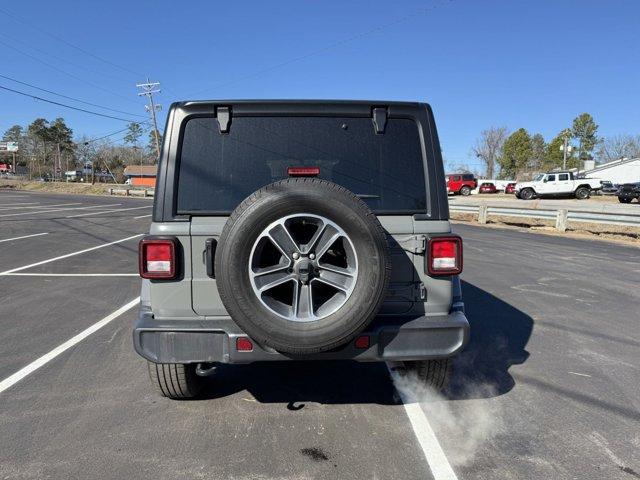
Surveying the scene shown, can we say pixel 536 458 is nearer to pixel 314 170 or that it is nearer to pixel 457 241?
pixel 457 241

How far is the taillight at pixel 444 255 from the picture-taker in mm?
3018

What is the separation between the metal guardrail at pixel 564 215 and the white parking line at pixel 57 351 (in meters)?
16.3

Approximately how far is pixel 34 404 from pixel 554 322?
5399mm

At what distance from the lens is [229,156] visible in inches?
121

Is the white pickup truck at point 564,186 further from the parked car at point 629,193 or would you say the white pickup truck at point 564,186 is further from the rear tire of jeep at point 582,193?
the parked car at point 629,193

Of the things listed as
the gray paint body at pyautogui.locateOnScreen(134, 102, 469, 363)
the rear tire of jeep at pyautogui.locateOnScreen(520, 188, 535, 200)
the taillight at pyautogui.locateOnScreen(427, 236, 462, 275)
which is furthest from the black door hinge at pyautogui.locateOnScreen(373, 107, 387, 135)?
the rear tire of jeep at pyautogui.locateOnScreen(520, 188, 535, 200)

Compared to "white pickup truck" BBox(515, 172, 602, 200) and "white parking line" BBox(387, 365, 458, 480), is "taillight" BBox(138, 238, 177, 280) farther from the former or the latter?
"white pickup truck" BBox(515, 172, 602, 200)

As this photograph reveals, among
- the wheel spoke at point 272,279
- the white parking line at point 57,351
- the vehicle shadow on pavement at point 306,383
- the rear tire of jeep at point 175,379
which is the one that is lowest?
the white parking line at point 57,351

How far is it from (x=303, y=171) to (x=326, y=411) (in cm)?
167

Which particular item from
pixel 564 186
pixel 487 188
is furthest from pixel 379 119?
pixel 487 188

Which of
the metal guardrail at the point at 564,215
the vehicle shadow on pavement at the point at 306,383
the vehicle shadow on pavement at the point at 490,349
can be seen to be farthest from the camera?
the metal guardrail at the point at 564,215

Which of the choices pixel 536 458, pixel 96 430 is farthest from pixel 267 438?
pixel 536 458

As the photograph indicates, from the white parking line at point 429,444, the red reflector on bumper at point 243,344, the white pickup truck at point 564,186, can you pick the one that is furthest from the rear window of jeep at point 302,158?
the white pickup truck at point 564,186

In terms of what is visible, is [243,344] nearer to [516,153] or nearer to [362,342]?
[362,342]
